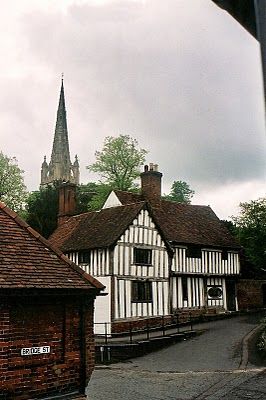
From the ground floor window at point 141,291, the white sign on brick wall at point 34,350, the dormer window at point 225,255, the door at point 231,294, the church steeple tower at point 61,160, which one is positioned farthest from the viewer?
the church steeple tower at point 61,160

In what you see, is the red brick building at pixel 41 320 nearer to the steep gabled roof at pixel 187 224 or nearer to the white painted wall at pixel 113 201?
the steep gabled roof at pixel 187 224

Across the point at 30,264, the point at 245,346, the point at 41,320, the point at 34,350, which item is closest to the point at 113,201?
the point at 245,346

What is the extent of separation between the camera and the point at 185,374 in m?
12.2

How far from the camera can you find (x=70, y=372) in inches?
303

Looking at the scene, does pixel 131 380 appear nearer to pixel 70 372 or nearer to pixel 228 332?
pixel 70 372

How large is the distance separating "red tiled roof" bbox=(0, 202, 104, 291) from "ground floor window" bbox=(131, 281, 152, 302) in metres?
10.6

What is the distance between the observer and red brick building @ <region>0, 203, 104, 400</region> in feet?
22.4

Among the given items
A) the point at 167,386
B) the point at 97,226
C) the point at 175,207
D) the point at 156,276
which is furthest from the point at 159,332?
the point at 175,207

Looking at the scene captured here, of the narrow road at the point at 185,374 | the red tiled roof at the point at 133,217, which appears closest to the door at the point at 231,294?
the red tiled roof at the point at 133,217

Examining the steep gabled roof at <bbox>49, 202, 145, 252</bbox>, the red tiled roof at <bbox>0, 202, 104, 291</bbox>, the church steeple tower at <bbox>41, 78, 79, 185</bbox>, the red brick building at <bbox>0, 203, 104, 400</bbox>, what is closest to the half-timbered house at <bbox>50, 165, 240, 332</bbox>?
the steep gabled roof at <bbox>49, 202, 145, 252</bbox>

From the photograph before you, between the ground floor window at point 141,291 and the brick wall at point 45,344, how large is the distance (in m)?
10.7

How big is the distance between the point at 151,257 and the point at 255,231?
268 inches

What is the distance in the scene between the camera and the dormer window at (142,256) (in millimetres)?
19498

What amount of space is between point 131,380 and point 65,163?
64.2 m
